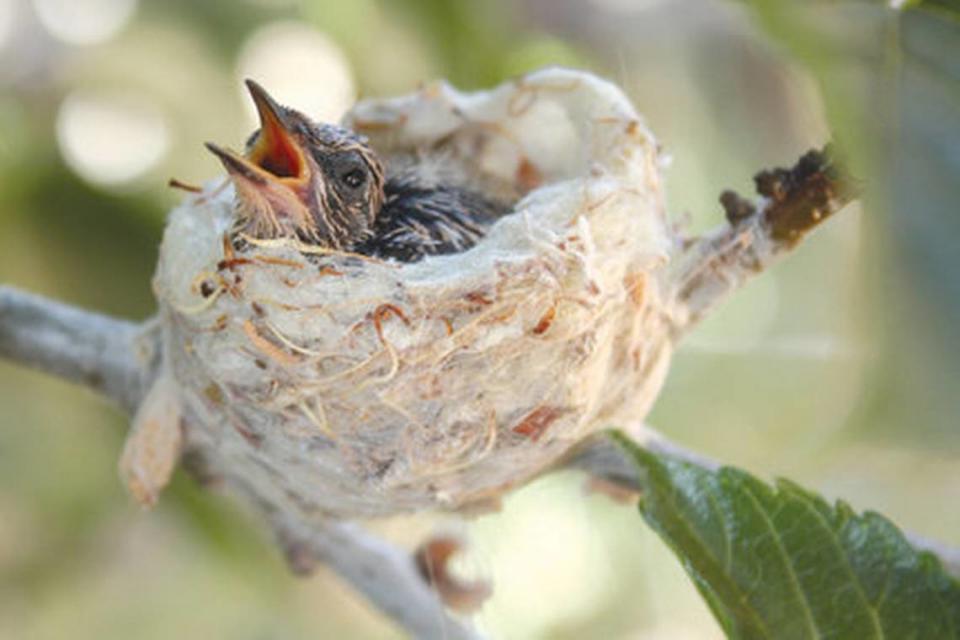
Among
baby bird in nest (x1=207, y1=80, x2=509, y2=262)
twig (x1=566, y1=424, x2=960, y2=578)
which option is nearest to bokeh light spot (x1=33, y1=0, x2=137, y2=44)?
baby bird in nest (x1=207, y1=80, x2=509, y2=262)

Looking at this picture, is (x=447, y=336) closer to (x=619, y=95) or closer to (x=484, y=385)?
(x=484, y=385)

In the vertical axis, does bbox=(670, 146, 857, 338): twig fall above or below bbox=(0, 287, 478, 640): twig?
above

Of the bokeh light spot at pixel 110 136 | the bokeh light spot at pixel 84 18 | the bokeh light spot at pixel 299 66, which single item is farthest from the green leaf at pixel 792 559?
the bokeh light spot at pixel 84 18

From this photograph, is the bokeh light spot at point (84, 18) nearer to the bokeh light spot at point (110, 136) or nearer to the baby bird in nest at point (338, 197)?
the bokeh light spot at point (110, 136)

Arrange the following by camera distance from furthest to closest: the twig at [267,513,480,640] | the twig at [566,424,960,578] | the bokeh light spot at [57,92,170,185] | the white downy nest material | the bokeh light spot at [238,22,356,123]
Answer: the bokeh light spot at [57,92,170,185] → the bokeh light spot at [238,22,356,123] → the twig at [267,513,480,640] → the twig at [566,424,960,578] → the white downy nest material

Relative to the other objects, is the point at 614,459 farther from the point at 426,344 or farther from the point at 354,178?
the point at 354,178

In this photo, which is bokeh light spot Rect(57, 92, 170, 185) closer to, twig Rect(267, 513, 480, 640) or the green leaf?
twig Rect(267, 513, 480, 640)

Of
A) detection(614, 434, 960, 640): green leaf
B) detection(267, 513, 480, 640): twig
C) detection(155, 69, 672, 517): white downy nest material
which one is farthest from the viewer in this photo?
detection(267, 513, 480, 640): twig

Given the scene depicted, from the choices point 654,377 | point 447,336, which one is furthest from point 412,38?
point 447,336
